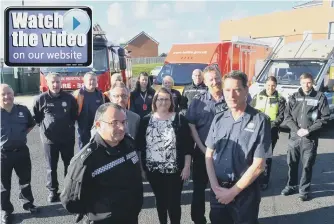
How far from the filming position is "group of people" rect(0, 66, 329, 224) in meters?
2.27

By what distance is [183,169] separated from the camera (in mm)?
3410

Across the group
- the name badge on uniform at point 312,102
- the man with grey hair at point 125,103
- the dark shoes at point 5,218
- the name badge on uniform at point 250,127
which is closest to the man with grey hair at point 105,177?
the name badge on uniform at point 250,127

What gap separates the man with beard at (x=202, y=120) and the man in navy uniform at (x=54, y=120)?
73.7 inches

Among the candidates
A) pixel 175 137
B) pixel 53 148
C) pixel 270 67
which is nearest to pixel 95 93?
pixel 53 148

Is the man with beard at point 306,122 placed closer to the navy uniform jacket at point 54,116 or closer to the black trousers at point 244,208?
the black trousers at point 244,208

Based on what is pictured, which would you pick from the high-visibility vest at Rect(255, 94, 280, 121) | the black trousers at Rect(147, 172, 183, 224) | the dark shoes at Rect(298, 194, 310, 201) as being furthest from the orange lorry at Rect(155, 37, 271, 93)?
the black trousers at Rect(147, 172, 183, 224)

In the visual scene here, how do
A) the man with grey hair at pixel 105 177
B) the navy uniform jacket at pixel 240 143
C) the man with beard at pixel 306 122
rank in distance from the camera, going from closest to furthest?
the man with grey hair at pixel 105 177 < the navy uniform jacket at pixel 240 143 < the man with beard at pixel 306 122

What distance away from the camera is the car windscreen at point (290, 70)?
848cm

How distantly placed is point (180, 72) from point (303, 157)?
5.51m

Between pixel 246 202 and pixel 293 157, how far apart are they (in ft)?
8.01

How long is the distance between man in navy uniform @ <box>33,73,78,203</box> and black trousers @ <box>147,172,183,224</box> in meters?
1.73

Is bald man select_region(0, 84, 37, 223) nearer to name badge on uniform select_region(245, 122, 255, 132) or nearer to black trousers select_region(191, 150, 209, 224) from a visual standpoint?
black trousers select_region(191, 150, 209, 224)

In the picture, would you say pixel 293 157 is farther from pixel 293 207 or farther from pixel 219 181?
pixel 219 181

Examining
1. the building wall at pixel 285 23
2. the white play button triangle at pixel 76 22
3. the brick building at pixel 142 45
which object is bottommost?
the white play button triangle at pixel 76 22
